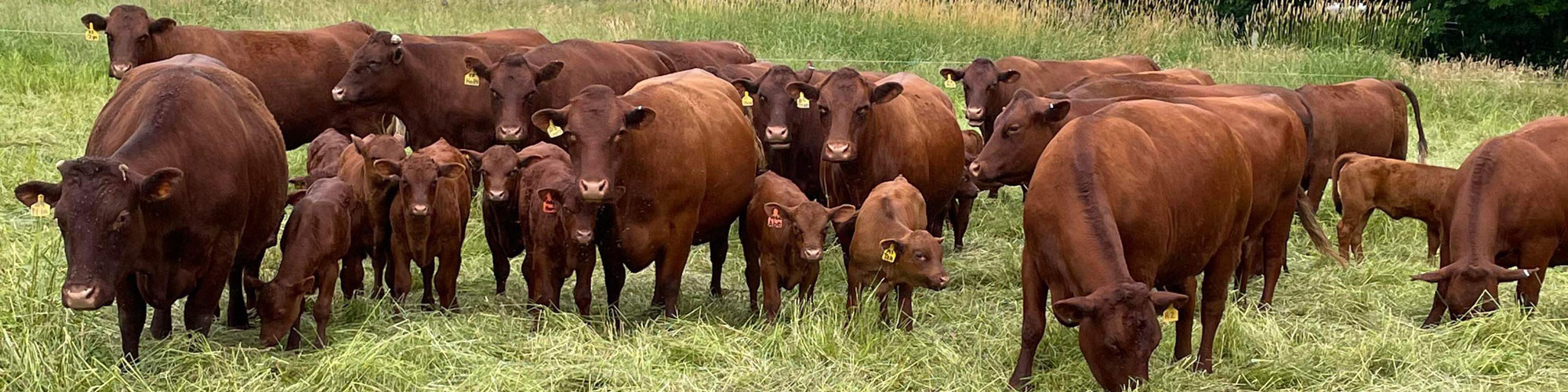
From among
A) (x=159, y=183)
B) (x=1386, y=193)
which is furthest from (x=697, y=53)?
(x=159, y=183)

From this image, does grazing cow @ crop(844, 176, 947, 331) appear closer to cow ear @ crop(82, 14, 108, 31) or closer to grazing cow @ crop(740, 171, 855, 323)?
grazing cow @ crop(740, 171, 855, 323)

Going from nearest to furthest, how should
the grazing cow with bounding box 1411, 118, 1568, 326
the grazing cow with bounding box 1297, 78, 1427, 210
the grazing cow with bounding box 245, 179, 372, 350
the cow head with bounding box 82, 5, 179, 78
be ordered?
1. the grazing cow with bounding box 245, 179, 372, 350
2. the grazing cow with bounding box 1411, 118, 1568, 326
3. the grazing cow with bounding box 1297, 78, 1427, 210
4. the cow head with bounding box 82, 5, 179, 78

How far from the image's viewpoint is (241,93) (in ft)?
21.1

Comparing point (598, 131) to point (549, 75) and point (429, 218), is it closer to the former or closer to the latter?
point (429, 218)

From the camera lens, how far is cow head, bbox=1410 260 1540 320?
6.90 meters

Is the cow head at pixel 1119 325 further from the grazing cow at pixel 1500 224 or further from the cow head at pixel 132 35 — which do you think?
the cow head at pixel 132 35

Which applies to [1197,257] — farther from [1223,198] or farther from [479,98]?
[479,98]

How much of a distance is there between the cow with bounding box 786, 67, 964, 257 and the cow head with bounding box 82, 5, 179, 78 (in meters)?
5.09

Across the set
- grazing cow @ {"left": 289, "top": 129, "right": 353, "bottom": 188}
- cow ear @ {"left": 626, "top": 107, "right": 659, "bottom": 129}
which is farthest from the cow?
grazing cow @ {"left": 289, "top": 129, "right": 353, "bottom": 188}

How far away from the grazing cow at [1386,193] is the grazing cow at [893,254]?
314cm

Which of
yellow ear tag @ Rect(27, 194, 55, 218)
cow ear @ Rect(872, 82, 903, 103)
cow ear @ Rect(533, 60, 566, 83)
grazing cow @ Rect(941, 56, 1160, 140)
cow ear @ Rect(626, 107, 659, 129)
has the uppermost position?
cow ear @ Rect(626, 107, 659, 129)

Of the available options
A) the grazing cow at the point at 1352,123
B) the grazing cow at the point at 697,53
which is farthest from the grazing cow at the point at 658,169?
the grazing cow at the point at 1352,123

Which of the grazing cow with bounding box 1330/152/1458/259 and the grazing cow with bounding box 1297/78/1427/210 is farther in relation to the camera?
the grazing cow with bounding box 1297/78/1427/210

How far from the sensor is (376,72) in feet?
31.9
